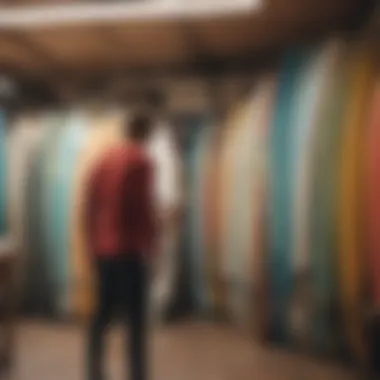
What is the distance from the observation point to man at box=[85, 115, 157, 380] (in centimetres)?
353

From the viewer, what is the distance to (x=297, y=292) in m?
4.64

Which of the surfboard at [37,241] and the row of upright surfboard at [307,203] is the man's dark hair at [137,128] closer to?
the row of upright surfboard at [307,203]

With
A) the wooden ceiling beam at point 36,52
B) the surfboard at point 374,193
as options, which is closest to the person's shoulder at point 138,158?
the surfboard at point 374,193

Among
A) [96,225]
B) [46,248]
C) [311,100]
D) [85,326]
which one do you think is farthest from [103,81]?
[96,225]

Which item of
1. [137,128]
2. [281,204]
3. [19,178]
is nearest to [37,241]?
[19,178]

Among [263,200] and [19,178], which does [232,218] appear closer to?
[263,200]

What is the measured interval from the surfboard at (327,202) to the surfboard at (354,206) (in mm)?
65

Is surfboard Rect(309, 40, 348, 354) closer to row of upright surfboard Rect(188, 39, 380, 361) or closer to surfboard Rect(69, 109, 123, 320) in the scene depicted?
row of upright surfboard Rect(188, 39, 380, 361)

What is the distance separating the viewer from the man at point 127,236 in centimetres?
353

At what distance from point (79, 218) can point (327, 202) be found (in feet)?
7.47

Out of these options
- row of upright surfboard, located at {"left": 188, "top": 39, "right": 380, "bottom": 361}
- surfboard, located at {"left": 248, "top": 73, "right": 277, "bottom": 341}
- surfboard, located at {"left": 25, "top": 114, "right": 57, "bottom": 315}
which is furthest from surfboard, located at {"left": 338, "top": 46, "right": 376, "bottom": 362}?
surfboard, located at {"left": 25, "top": 114, "right": 57, "bottom": 315}

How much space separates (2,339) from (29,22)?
2012 millimetres

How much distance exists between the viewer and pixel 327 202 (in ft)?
14.1

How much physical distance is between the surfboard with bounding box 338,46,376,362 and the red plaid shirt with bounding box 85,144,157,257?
1075mm
